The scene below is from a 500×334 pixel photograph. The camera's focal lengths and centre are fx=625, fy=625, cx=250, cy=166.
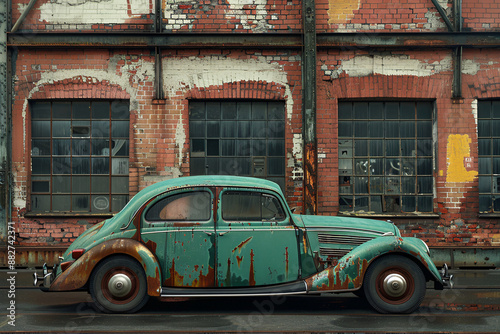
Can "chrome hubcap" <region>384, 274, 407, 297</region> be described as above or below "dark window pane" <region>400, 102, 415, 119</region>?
below

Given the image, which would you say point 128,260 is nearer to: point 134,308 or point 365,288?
point 134,308

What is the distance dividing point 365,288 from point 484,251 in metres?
5.22

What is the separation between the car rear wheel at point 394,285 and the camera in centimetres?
700

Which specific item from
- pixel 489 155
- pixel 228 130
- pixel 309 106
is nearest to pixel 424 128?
pixel 489 155

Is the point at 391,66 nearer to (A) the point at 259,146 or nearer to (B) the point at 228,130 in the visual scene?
(A) the point at 259,146

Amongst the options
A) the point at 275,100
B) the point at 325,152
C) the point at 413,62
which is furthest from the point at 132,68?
the point at 413,62

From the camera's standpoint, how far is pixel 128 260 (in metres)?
6.98

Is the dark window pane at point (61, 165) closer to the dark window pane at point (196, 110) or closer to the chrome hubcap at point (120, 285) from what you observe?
the dark window pane at point (196, 110)

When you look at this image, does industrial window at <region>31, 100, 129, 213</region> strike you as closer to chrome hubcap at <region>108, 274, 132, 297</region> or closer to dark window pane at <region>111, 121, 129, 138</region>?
dark window pane at <region>111, 121, 129, 138</region>

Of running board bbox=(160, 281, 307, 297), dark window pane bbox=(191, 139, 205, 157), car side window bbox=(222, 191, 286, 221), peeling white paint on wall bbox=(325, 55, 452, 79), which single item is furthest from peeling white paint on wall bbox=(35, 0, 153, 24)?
running board bbox=(160, 281, 307, 297)

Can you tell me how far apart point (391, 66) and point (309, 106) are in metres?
1.72

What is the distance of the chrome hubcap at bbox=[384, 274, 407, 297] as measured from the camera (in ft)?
22.9

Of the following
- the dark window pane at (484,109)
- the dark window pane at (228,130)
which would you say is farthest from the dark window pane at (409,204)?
the dark window pane at (228,130)

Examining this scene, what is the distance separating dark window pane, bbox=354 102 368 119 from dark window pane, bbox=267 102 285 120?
137 cm
